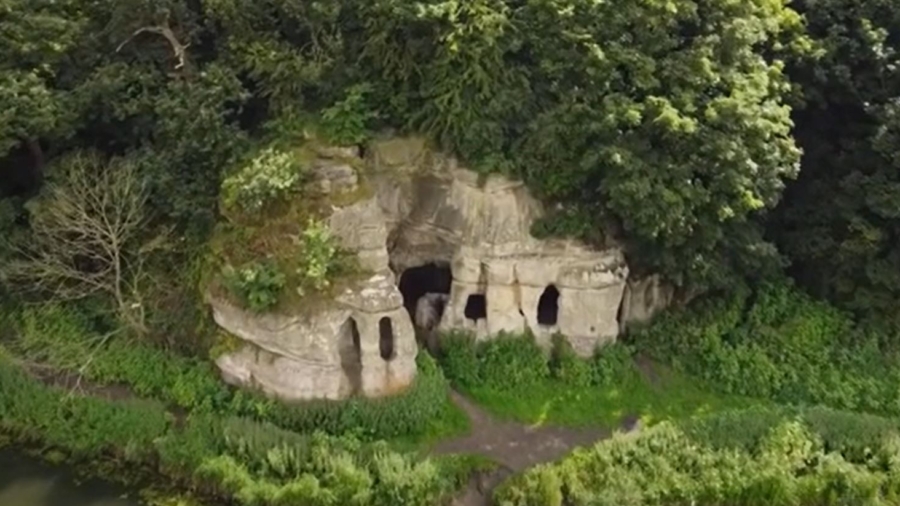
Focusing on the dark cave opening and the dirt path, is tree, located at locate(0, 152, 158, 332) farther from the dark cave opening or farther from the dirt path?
the dirt path

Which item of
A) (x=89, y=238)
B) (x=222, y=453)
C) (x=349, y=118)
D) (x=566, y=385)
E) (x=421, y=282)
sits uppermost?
(x=349, y=118)

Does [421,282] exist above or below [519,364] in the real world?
above

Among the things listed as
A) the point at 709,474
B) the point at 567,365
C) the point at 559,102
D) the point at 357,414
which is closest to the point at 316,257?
the point at 357,414

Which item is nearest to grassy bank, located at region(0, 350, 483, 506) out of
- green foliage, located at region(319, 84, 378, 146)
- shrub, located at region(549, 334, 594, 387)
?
shrub, located at region(549, 334, 594, 387)

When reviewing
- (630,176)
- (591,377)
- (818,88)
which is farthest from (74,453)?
(818,88)

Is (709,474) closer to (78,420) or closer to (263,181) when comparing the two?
(263,181)

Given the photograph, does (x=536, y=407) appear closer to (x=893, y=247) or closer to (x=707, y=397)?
(x=707, y=397)

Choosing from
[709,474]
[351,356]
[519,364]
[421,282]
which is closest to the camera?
[709,474]
